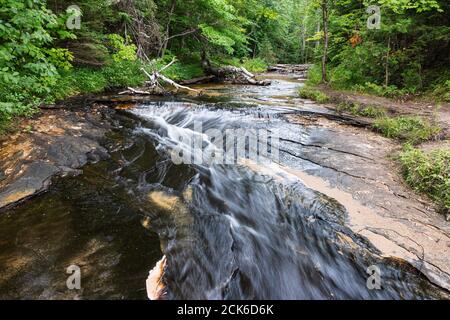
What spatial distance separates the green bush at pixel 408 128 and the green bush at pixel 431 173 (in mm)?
1047

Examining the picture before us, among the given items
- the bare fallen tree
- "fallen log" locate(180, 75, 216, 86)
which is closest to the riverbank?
the bare fallen tree

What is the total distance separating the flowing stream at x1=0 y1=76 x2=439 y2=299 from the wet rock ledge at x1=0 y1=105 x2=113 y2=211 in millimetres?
334

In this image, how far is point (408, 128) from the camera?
19.3 feet

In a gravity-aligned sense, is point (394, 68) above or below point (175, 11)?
below

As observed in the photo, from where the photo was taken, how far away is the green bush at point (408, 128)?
5387mm

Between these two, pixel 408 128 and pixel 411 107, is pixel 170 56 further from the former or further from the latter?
pixel 408 128

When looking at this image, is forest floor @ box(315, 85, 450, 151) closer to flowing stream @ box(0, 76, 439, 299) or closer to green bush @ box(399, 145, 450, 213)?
green bush @ box(399, 145, 450, 213)

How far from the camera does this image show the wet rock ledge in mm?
3963

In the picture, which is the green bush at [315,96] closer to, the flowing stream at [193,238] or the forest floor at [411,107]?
the forest floor at [411,107]

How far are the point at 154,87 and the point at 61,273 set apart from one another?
333 inches

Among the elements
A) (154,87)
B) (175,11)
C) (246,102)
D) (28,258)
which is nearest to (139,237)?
(28,258)

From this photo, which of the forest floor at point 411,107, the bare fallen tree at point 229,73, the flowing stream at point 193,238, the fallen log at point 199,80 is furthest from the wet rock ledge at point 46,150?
the bare fallen tree at point 229,73

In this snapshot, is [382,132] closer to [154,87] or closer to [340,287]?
[340,287]
